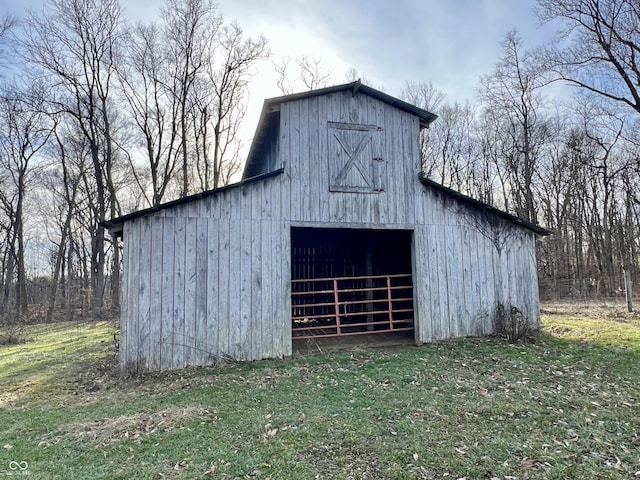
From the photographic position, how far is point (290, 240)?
827 cm

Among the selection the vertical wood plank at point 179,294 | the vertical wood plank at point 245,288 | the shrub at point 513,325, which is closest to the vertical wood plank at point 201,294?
the vertical wood plank at point 179,294

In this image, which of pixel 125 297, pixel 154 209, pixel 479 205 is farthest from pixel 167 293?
pixel 479 205

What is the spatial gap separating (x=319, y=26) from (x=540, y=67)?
1359 cm

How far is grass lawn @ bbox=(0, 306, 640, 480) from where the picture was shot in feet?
11.8

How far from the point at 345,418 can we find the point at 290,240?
428cm

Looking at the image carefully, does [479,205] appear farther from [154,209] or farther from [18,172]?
[18,172]

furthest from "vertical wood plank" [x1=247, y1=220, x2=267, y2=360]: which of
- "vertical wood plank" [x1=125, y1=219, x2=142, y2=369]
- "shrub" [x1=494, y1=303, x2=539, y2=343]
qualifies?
"shrub" [x1=494, y1=303, x2=539, y2=343]

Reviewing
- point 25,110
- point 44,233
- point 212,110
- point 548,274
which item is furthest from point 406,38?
point 44,233

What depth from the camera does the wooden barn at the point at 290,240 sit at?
718 centimetres

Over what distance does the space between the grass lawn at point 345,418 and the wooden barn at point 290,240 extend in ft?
2.66

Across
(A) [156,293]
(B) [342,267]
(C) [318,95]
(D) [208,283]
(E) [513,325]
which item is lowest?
(E) [513,325]

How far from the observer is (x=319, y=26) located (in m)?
9.88

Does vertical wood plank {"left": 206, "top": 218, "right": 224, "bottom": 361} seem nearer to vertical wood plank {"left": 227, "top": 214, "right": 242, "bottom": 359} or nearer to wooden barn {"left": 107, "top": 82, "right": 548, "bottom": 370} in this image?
wooden barn {"left": 107, "top": 82, "right": 548, "bottom": 370}

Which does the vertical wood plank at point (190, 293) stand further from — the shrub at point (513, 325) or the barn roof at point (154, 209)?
the shrub at point (513, 325)
